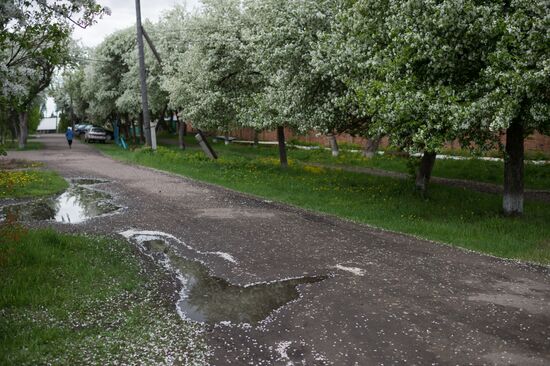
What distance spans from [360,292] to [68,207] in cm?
1007

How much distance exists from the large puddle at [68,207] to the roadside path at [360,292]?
0.94 metres

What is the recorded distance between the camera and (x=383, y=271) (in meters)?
8.62

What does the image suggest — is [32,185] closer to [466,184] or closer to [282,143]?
[282,143]

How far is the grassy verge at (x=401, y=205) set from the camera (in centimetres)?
1095

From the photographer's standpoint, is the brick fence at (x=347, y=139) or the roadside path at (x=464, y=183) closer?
the roadside path at (x=464, y=183)

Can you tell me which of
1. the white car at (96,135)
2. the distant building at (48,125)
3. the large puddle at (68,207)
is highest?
the distant building at (48,125)

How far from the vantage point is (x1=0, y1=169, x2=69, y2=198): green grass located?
648 inches

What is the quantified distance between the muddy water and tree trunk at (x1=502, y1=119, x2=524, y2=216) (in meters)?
7.30

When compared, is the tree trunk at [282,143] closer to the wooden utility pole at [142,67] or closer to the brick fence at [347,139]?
the brick fence at [347,139]

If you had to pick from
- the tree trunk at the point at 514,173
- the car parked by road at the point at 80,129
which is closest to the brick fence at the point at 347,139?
the tree trunk at the point at 514,173

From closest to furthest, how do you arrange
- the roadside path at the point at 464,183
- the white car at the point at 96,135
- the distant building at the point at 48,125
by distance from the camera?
the roadside path at the point at 464,183, the white car at the point at 96,135, the distant building at the point at 48,125

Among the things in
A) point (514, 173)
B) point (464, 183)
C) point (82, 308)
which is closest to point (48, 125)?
point (464, 183)

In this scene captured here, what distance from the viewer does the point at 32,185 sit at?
1822 cm

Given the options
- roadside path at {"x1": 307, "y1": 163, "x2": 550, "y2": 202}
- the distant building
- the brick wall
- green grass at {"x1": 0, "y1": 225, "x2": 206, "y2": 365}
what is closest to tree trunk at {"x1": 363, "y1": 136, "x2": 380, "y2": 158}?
the brick wall
